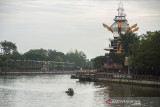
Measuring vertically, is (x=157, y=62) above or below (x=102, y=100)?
above

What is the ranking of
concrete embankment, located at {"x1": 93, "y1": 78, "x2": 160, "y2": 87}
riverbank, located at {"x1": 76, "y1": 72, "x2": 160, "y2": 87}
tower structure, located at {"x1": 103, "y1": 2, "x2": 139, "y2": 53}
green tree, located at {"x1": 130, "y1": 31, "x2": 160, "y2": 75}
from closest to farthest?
concrete embankment, located at {"x1": 93, "y1": 78, "x2": 160, "y2": 87} < green tree, located at {"x1": 130, "y1": 31, "x2": 160, "y2": 75} < riverbank, located at {"x1": 76, "y1": 72, "x2": 160, "y2": 87} < tower structure, located at {"x1": 103, "y1": 2, "x2": 139, "y2": 53}

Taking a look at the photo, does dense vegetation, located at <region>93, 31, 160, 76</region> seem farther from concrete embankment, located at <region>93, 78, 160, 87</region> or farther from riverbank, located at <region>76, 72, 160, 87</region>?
concrete embankment, located at <region>93, 78, 160, 87</region>

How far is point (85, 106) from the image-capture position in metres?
63.7

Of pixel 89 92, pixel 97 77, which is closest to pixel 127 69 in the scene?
pixel 97 77

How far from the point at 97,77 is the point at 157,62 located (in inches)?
1307

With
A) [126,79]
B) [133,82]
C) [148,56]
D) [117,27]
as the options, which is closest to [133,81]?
[133,82]

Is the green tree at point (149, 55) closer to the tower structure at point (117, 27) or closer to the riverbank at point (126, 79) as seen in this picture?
the riverbank at point (126, 79)

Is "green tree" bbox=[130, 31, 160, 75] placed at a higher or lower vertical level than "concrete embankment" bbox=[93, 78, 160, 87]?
higher

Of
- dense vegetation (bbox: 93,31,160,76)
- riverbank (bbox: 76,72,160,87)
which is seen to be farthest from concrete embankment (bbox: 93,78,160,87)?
dense vegetation (bbox: 93,31,160,76)

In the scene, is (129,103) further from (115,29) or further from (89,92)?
(115,29)

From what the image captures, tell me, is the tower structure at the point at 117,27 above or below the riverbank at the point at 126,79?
above

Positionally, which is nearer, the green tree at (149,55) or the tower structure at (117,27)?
the green tree at (149,55)

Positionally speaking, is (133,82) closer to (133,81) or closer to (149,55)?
(133,81)

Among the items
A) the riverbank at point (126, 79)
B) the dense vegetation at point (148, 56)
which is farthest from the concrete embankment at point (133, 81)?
the dense vegetation at point (148, 56)
